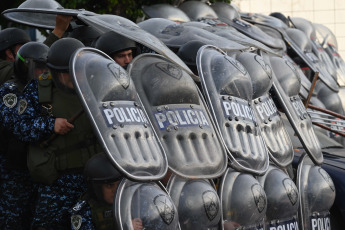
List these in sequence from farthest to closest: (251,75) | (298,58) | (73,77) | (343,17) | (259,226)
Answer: (343,17) < (298,58) < (251,75) < (259,226) < (73,77)

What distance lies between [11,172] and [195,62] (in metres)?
1.54

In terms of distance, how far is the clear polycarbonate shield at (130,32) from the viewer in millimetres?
5851

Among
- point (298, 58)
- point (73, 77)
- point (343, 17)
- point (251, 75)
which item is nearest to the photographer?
point (73, 77)

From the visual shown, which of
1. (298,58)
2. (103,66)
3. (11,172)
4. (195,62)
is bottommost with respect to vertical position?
(298,58)

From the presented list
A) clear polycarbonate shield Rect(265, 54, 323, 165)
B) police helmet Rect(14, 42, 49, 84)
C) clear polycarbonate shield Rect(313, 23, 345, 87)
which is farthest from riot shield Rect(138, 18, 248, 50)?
clear polycarbonate shield Rect(313, 23, 345, 87)

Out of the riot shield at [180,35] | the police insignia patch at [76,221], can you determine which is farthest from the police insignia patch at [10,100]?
the riot shield at [180,35]

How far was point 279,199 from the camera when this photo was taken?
6.42 m

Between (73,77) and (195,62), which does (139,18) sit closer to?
(195,62)

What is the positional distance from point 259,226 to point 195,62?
1.27 meters

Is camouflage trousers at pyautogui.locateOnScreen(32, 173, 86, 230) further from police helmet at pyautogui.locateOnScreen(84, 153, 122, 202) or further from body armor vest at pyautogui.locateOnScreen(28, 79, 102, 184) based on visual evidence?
police helmet at pyautogui.locateOnScreen(84, 153, 122, 202)

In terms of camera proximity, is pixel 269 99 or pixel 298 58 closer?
pixel 269 99

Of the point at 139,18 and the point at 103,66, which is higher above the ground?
the point at 103,66

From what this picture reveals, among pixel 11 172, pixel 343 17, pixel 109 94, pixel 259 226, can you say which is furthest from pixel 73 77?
pixel 343 17

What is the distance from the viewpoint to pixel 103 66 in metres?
5.46
